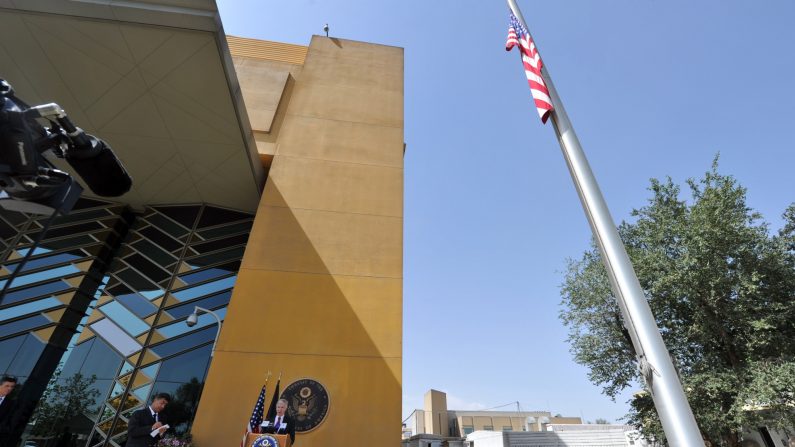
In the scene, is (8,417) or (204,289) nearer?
(8,417)

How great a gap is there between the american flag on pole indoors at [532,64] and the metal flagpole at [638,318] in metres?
0.74

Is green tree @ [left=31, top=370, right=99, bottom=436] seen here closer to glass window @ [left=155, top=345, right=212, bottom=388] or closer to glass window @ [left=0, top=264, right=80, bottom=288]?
glass window @ [left=155, top=345, right=212, bottom=388]

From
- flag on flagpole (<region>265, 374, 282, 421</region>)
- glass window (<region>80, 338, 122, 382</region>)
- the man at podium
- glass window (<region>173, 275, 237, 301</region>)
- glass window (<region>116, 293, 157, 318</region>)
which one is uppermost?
glass window (<region>173, 275, 237, 301</region>)

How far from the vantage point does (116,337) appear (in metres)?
13.6

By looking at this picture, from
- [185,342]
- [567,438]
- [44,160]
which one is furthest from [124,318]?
[567,438]

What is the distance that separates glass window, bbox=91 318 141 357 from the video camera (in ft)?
43.0

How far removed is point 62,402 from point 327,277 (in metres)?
9.56

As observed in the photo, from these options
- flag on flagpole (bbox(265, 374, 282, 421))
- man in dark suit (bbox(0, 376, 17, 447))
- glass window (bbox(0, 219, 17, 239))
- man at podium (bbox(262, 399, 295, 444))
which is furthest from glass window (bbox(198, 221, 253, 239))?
man at podium (bbox(262, 399, 295, 444))

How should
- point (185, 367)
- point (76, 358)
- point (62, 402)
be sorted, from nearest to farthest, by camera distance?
point (62, 402), point (185, 367), point (76, 358)

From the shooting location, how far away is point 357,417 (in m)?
10.1

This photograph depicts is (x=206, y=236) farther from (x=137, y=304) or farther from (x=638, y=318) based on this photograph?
(x=638, y=318)

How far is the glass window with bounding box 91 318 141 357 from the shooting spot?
13.4 meters

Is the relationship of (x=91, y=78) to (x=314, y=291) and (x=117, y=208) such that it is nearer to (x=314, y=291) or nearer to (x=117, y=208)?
(x=117, y=208)

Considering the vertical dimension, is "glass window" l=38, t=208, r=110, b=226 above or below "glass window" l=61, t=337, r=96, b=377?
above
